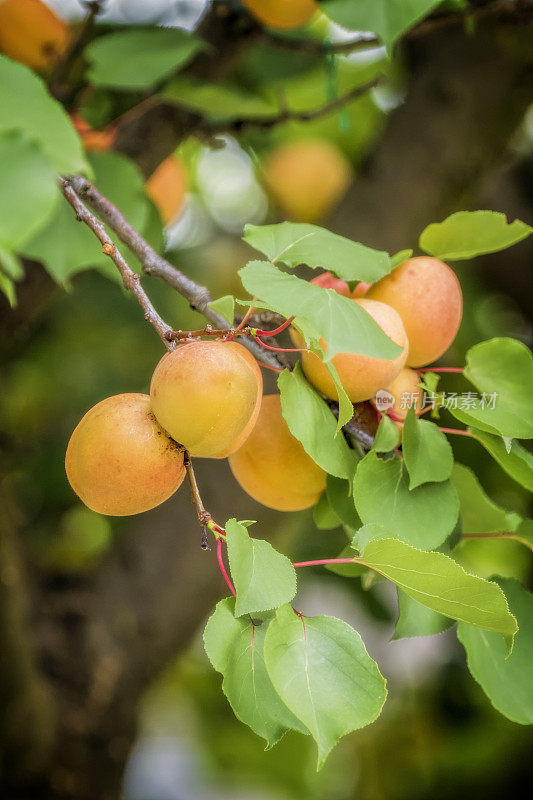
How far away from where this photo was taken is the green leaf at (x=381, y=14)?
Answer: 1.96ft

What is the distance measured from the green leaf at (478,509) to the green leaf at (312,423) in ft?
0.35

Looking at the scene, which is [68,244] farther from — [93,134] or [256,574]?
[256,574]

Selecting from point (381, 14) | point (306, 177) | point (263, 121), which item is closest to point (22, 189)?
point (381, 14)

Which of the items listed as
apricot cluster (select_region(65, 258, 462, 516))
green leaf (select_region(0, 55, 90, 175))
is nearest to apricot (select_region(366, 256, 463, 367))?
apricot cluster (select_region(65, 258, 462, 516))

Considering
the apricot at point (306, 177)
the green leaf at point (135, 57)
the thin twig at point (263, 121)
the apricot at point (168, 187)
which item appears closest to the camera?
the green leaf at point (135, 57)

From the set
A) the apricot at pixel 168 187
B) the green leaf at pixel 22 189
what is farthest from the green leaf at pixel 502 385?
the apricot at pixel 168 187

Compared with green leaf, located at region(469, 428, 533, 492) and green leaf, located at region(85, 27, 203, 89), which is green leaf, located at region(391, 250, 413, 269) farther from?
green leaf, located at region(85, 27, 203, 89)

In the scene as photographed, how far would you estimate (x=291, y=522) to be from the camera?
3.77 feet

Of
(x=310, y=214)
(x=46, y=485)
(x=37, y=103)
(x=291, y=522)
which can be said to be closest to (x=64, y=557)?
(x=46, y=485)

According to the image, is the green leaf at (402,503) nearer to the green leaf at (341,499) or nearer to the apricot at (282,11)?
the green leaf at (341,499)

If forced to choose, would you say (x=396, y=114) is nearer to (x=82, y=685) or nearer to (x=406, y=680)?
(x=82, y=685)

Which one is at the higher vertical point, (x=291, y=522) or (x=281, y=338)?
(x=281, y=338)

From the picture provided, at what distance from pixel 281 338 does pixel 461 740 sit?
107cm

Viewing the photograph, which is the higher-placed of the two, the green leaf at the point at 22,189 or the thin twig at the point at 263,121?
the green leaf at the point at 22,189
